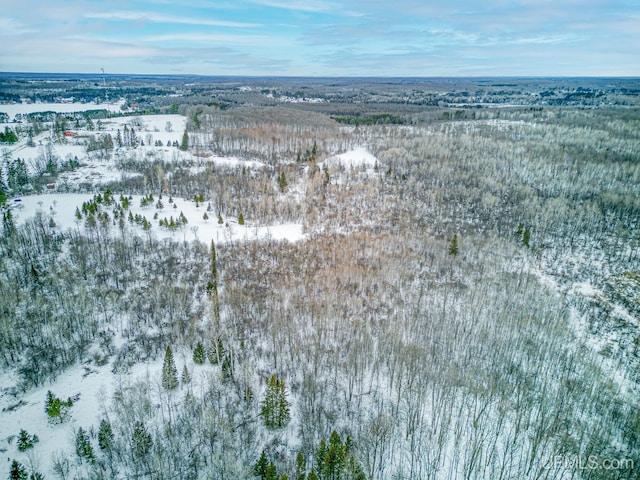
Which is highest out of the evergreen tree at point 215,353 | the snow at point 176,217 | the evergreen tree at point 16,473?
the snow at point 176,217

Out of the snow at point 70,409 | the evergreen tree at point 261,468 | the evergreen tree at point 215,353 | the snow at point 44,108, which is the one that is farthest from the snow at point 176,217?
the snow at point 44,108

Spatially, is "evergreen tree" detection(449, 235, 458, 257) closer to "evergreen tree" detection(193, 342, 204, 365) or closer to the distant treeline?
"evergreen tree" detection(193, 342, 204, 365)

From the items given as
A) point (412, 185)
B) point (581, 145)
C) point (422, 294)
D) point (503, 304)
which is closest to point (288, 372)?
point (422, 294)

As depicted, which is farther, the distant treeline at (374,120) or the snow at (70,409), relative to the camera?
the distant treeline at (374,120)

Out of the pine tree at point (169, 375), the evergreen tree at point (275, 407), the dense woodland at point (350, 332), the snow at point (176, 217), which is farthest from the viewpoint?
the snow at point (176, 217)

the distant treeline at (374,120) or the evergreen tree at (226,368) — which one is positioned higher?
the distant treeline at (374,120)

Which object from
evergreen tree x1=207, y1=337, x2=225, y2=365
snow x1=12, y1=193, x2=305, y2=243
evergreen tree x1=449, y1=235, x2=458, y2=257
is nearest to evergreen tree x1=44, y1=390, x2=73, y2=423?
evergreen tree x1=207, y1=337, x2=225, y2=365

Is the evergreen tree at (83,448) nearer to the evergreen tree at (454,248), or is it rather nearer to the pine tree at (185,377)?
the pine tree at (185,377)
